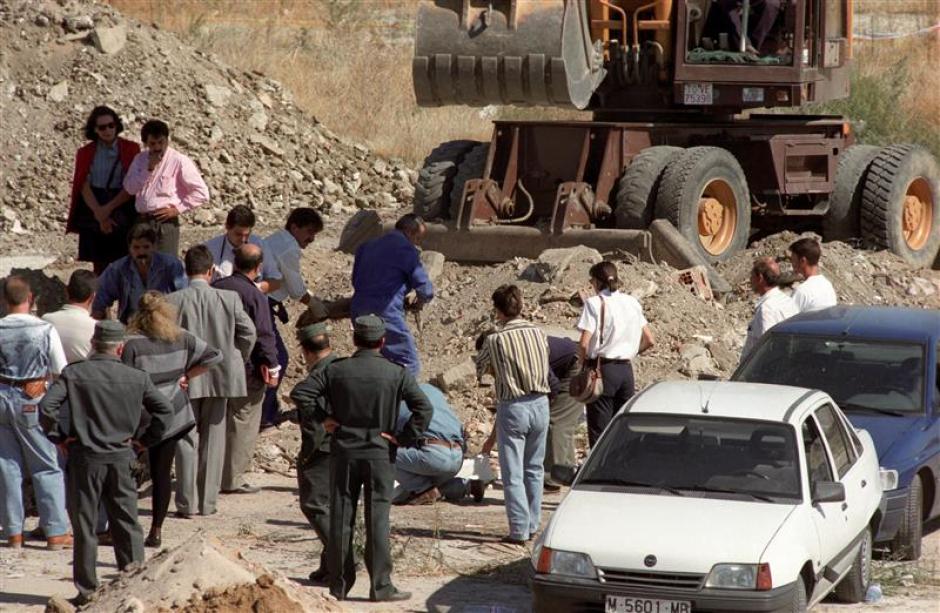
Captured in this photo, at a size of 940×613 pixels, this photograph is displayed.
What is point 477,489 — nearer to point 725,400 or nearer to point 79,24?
point 725,400

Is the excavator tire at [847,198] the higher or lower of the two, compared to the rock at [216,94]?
lower

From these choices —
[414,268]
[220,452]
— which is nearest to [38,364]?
[220,452]

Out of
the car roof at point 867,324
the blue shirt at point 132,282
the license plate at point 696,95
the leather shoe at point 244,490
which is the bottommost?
the leather shoe at point 244,490

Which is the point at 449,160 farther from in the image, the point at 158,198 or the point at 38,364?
the point at 38,364

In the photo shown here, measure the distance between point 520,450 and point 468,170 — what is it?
28.0 feet

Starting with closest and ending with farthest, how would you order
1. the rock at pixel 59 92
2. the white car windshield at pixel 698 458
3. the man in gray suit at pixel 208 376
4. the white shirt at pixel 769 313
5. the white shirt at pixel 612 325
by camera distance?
the white car windshield at pixel 698 458 → the man in gray suit at pixel 208 376 → the white shirt at pixel 612 325 → the white shirt at pixel 769 313 → the rock at pixel 59 92

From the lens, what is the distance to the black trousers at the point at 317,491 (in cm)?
971

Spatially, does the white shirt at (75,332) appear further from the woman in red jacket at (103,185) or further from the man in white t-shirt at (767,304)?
the man in white t-shirt at (767,304)

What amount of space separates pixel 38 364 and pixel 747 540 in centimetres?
446

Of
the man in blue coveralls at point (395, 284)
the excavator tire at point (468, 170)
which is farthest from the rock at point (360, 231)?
the man in blue coveralls at point (395, 284)

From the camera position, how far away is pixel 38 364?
10.4 meters

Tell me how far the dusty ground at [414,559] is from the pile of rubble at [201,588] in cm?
45

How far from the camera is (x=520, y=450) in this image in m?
10.7

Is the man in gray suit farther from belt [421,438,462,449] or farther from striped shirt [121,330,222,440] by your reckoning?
belt [421,438,462,449]
